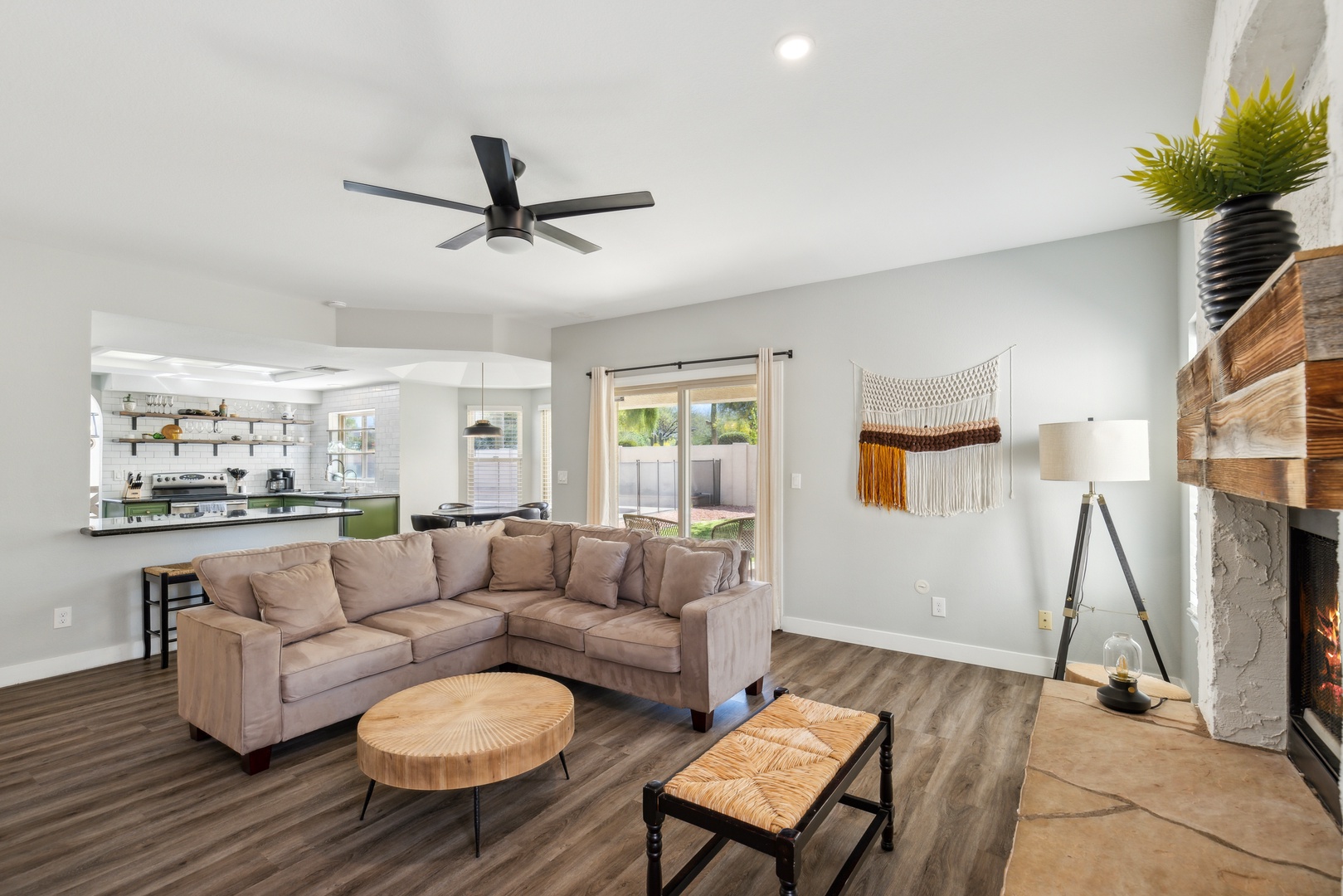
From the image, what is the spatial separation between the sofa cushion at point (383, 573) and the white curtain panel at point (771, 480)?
248 centimetres

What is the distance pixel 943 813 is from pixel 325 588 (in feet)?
10.3

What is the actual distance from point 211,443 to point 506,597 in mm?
6896

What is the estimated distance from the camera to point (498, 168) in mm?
2449

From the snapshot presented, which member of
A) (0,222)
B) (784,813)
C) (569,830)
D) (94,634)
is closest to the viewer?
(784,813)

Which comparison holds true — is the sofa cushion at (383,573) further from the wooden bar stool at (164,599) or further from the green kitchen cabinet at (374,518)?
the green kitchen cabinet at (374,518)

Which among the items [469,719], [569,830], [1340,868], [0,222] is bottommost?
[569,830]

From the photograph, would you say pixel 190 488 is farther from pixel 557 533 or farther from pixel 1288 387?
pixel 1288 387

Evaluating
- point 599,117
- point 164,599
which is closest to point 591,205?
point 599,117

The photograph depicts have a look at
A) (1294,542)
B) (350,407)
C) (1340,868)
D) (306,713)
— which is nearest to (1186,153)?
(1294,542)

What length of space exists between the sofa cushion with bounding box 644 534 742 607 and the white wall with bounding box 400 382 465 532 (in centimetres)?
570

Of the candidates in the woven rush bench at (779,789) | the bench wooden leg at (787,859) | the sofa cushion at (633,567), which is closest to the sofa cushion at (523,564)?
Answer: the sofa cushion at (633,567)

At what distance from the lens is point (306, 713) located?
2885 millimetres

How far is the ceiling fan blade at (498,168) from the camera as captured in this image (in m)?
2.29

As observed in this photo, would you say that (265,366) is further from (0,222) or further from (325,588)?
(325,588)
